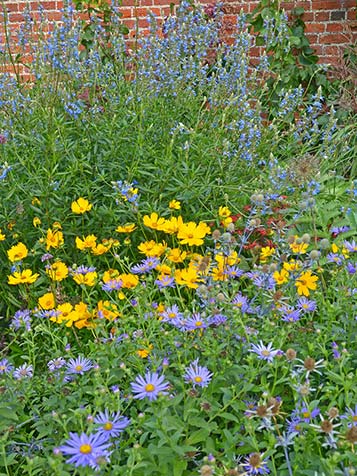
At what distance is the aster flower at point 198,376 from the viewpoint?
5.21 feet

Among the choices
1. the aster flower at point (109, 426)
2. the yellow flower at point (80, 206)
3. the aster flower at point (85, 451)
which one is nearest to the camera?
the aster flower at point (85, 451)

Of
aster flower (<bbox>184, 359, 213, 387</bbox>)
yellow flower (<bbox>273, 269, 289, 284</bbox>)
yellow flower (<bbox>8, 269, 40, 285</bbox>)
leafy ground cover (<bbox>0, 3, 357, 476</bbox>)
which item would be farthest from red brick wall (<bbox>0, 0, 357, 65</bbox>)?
aster flower (<bbox>184, 359, 213, 387</bbox>)

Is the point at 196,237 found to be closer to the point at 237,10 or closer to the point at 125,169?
the point at 125,169

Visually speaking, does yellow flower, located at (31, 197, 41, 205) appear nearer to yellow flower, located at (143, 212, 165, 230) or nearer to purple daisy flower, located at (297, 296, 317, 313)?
yellow flower, located at (143, 212, 165, 230)

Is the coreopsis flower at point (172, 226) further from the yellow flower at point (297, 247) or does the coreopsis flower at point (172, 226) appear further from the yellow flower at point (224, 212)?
the yellow flower at point (297, 247)

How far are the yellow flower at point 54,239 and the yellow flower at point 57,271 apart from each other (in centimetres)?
11

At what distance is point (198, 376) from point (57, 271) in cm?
108

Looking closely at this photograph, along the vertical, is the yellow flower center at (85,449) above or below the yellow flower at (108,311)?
above

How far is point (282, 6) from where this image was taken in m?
5.54

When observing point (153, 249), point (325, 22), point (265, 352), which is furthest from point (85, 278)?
point (325, 22)

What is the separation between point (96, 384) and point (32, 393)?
39 centimetres

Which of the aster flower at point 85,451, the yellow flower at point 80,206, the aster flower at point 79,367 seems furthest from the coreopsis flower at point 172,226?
the aster flower at point 85,451

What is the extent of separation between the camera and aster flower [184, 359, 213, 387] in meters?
1.59

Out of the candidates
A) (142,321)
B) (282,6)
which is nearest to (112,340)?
(142,321)
